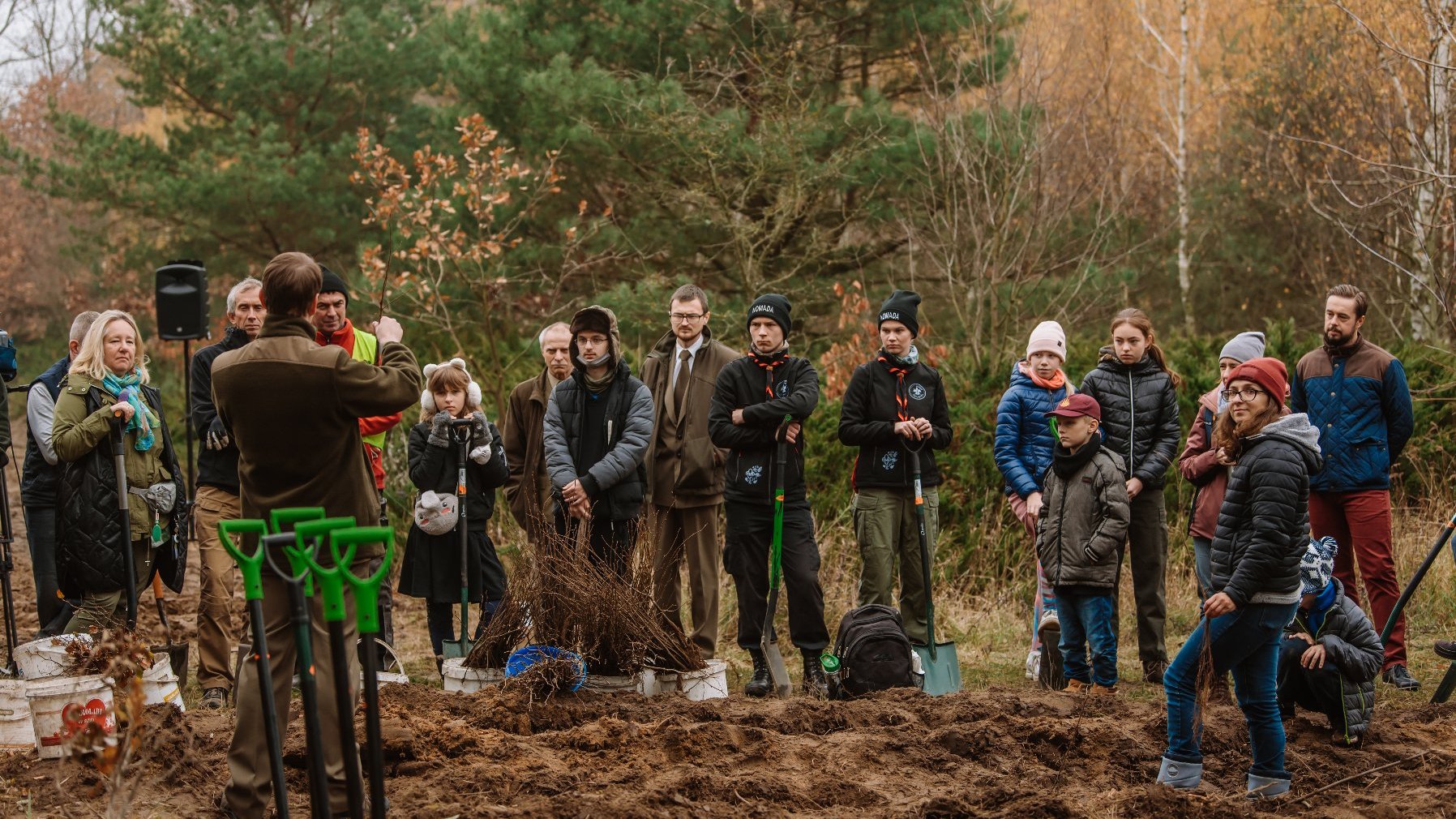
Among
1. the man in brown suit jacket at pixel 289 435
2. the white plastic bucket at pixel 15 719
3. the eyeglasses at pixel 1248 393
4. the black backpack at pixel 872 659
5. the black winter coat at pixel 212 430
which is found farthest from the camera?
the black backpack at pixel 872 659

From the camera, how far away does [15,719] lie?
17.3 feet

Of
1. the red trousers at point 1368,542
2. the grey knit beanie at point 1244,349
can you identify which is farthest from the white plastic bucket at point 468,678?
the red trousers at point 1368,542

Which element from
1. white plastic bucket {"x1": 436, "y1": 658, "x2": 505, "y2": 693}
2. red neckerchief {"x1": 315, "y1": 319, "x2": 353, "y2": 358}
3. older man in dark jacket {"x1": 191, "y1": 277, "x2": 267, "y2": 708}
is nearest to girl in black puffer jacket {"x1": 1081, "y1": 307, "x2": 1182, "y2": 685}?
white plastic bucket {"x1": 436, "y1": 658, "x2": 505, "y2": 693}

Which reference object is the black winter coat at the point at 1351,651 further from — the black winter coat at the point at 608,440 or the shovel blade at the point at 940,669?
the black winter coat at the point at 608,440

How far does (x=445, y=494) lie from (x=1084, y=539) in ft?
10.6

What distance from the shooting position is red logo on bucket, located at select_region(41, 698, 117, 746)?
4.98m

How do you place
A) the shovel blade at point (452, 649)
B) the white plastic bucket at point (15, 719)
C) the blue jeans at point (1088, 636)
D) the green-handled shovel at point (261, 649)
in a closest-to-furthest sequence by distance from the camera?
1. the green-handled shovel at point (261, 649)
2. the white plastic bucket at point (15, 719)
3. the blue jeans at point (1088, 636)
4. the shovel blade at point (452, 649)

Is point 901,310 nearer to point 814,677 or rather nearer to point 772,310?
point 772,310

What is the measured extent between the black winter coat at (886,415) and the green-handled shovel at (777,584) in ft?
1.82

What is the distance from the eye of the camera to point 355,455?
448 centimetres

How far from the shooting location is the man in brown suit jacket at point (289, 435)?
14.1 feet

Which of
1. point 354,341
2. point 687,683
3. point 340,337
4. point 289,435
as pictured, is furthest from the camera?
point 354,341

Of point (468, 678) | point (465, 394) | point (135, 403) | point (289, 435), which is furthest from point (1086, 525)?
point (135, 403)

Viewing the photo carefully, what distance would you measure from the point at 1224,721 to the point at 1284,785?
3.06ft
